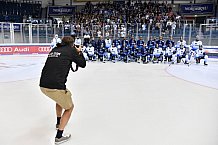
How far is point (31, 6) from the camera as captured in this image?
2489cm

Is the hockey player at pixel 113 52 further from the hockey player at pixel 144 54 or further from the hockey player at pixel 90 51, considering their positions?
A: the hockey player at pixel 144 54

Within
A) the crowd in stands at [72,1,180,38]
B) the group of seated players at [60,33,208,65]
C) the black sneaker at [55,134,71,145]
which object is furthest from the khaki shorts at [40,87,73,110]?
the crowd in stands at [72,1,180,38]

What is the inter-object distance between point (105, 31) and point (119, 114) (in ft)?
36.8

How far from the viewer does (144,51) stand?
12.0m

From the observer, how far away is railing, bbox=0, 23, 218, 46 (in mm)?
14195

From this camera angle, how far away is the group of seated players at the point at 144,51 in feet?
38.4

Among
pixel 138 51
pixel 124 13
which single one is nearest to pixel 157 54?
pixel 138 51

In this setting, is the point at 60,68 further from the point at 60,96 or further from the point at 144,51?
the point at 144,51

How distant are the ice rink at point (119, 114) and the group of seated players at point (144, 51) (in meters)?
5.12

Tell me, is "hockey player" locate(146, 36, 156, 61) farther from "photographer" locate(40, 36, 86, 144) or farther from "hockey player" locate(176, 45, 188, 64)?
"photographer" locate(40, 36, 86, 144)

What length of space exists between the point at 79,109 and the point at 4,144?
5.26 feet

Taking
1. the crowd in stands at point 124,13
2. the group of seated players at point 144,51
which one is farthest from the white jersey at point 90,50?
the crowd in stands at point 124,13

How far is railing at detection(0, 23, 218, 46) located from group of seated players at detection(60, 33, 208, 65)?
6.83ft

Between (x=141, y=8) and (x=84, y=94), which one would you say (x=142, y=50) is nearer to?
(x=84, y=94)
